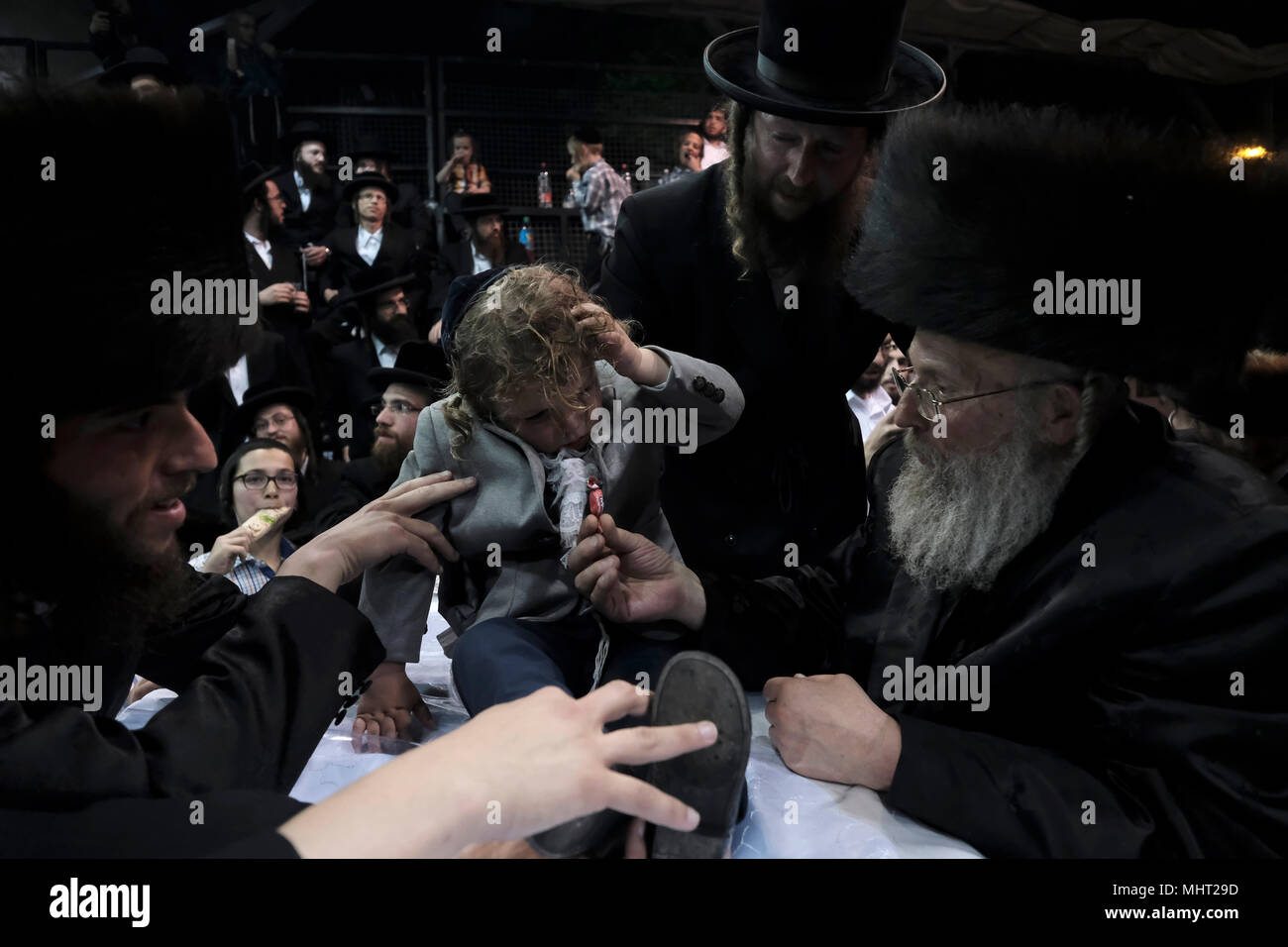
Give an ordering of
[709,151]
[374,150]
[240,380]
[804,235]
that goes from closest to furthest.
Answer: [804,235], [240,380], [709,151], [374,150]

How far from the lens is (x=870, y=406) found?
4.70 m

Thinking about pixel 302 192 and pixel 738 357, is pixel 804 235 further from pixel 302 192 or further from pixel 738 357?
pixel 302 192

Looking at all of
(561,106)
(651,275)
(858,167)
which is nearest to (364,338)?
(561,106)

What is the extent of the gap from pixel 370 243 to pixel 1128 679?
4.88 m

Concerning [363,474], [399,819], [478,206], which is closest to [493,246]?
[478,206]

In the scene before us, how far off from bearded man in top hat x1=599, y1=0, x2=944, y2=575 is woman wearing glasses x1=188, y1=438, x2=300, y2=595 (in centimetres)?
90

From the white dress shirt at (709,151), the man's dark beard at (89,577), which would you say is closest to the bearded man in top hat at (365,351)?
the white dress shirt at (709,151)

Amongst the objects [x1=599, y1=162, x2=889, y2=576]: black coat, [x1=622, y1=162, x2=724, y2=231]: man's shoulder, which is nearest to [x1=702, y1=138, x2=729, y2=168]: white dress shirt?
[x1=622, y1=162, x2=724, y2=231]: man's shoulder

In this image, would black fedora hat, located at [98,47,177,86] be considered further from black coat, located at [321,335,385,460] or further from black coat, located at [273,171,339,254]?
black coat, located at [273,171,339,254]

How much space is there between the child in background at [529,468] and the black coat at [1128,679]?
56 cm

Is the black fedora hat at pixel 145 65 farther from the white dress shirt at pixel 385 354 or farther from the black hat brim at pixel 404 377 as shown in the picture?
the white dress shirt at pixel 385 354

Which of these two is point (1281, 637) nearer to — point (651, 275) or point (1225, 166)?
point (1225, 166)

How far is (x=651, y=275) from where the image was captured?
7.07 feet
